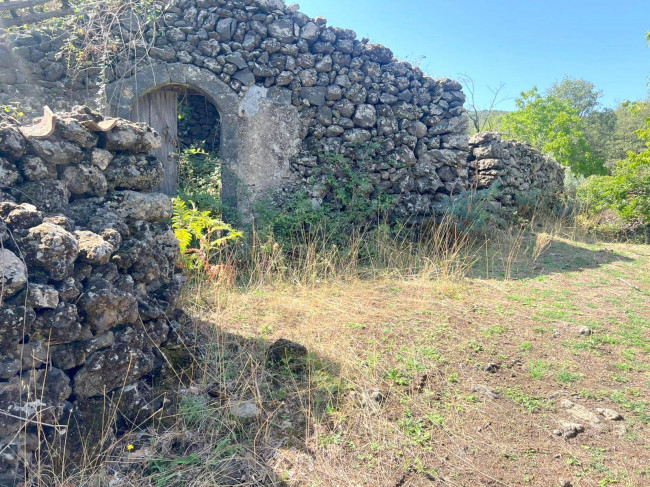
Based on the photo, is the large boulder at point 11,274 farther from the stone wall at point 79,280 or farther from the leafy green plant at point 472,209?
the leafy green plant at point 472,209

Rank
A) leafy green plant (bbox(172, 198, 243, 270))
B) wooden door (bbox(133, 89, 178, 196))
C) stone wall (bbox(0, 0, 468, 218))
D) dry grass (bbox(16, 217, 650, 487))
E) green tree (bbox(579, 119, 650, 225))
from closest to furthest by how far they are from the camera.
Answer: dry grass (bbox(16, 217, 650, 487)) < leafy green plant (bbox(172, 198, 243, 270)) < stone wall (bbox(0, 0, 468, 218)) < wooden door (bbox(133, 89, 178, 196)) < green tree (bbox(579, 119, 650, 225))

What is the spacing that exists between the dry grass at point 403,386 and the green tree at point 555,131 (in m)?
18.4

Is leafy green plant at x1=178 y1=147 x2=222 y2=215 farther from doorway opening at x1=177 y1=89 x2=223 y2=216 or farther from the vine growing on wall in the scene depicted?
the vine growing on wall

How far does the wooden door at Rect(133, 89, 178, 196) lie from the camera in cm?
611

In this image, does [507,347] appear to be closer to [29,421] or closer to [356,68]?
[29,421]

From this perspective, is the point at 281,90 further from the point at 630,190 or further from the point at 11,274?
the point at 630,190

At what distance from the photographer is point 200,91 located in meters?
6.11

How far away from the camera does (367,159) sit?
6.81 metres

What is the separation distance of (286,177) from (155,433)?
179 inches

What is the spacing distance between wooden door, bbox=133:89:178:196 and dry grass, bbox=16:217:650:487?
215cm

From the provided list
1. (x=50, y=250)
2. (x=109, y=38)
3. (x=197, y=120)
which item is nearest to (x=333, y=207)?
(x=197, y=120)

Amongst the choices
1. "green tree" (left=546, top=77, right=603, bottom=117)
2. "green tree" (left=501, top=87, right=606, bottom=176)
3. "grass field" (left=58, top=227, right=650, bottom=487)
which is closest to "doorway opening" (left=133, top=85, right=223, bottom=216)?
"grass field" (left=58, top=227, right=650, bottom=487)

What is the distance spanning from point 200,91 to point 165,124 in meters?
0.72

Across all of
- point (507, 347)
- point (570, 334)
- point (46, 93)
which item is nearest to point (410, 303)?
point (507, 347)
